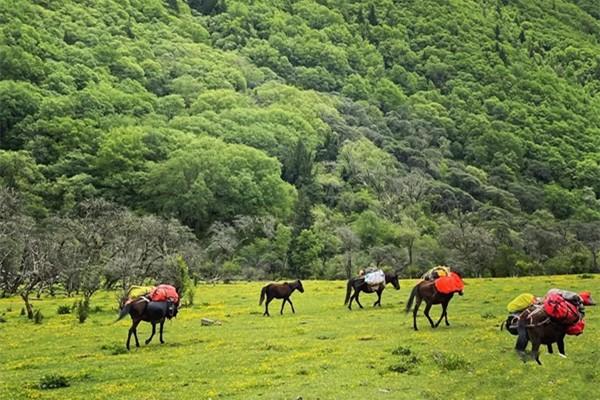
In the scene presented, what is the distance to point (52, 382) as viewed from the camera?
20.5 meters

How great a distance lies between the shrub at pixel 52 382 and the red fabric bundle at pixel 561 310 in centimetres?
1539

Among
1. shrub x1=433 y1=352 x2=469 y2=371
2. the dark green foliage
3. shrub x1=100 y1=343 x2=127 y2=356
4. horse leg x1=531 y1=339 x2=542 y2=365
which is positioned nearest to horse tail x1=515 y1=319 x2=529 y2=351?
horse leg x1=531 y1=339 x2=542 y2=365

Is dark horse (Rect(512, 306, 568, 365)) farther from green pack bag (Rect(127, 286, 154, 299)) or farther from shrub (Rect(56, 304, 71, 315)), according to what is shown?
shrub (Rect(56, 304, 71, 315))

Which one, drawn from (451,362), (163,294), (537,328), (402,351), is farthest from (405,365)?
(163,294)

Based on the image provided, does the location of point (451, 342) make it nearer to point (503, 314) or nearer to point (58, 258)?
point (503, 314)

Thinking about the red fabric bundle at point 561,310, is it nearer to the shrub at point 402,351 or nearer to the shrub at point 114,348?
the shrub at point 402,351

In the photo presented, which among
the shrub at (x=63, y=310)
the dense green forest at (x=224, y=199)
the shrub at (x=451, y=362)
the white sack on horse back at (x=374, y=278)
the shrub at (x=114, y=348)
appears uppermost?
the dense green forest at (x=224, y=199)

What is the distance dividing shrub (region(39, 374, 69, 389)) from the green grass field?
1.50 feet

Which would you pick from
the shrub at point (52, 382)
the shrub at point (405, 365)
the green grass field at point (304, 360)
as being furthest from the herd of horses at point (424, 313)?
the shrub at point (52, 382)

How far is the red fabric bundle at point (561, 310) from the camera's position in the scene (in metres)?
17.8

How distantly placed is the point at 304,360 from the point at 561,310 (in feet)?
31.4

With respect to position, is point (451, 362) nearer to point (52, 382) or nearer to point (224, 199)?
point (52, 382)

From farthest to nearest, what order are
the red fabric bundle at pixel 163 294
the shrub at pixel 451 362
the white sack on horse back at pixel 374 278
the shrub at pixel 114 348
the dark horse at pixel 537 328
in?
the white sack on horse back at pixel 374 278, the red fabric bundle at pixel 163 294, the shrub at pixel 114 348, the shrub at pixel 451 362, the dark horse at pixel 537 328

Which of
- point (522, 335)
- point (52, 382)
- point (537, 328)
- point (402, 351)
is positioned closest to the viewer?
point (537, 328)
